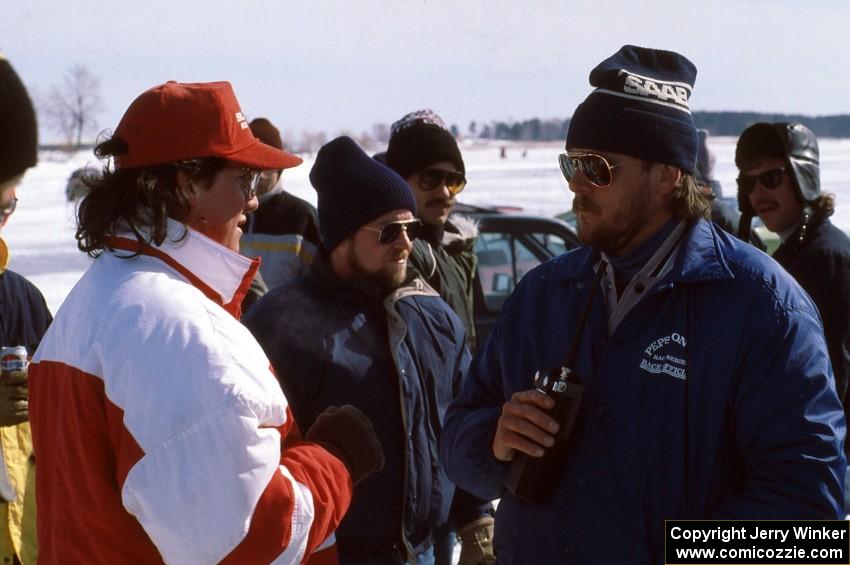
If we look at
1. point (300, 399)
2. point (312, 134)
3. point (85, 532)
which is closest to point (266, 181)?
point (300, 399)

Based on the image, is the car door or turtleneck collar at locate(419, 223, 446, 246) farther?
the car door

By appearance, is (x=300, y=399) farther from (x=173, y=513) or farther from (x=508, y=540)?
(x=173, y=513)

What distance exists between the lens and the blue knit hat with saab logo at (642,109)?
240 centimetres

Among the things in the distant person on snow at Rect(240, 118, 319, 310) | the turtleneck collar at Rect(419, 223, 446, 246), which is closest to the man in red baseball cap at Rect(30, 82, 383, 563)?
the turtleneck collar at Rect(419, 223, 446, 246)

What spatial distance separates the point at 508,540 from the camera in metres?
2.38

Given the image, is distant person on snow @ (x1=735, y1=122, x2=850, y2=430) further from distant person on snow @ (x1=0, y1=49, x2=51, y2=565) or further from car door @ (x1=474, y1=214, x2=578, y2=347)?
distant person on snow @ (x1=0, y1=49, x2=51, y2=565)

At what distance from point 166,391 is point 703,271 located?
3.79 ft

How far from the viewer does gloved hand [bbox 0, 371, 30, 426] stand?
3.31 meters

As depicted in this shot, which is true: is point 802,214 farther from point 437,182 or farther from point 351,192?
point 351,192

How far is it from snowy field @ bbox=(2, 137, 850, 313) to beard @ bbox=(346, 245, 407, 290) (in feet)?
2.92

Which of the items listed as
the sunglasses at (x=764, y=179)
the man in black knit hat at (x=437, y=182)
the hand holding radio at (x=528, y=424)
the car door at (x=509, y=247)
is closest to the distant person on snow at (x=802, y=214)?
the sunglasses at (x=764, y=179)

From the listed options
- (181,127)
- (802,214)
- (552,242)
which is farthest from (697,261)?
(552,242)

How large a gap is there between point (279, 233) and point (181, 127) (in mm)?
3382

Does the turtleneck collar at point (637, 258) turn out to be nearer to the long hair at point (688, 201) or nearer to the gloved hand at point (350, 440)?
the long hair at point (688, 201)
